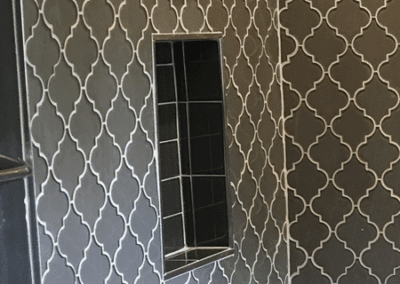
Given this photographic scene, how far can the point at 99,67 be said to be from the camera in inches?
51.5

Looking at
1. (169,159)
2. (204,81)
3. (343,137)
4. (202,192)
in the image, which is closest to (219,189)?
(202,192)

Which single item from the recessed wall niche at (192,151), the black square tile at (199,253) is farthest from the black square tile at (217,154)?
the black square tile at (199,253)

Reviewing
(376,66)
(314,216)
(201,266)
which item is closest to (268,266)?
(314,216)

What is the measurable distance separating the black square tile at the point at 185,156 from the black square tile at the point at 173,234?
124 millimetres

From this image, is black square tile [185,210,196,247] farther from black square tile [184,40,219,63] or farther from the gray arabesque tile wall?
black square tile [184,40,219,63]

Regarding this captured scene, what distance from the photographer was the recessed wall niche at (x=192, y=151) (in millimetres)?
1620

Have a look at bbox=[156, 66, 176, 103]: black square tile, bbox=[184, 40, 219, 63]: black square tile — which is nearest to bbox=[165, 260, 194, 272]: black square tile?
bbox=[156, 66, 176, 103]: black square tile

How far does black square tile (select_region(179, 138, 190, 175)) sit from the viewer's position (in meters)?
1.67

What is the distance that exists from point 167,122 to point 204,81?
14 centimetres

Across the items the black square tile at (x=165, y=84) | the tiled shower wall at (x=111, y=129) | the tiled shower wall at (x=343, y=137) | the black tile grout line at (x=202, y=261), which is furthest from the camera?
the tiled shower wall at (x=343, y=137)

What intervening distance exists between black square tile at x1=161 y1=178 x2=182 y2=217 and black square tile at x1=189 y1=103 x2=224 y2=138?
14 cm

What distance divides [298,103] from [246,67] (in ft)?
0.70

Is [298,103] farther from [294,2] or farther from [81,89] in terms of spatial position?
[81,89]

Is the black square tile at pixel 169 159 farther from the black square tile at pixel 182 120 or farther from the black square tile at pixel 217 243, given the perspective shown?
the black square tile at pixel 217 243
